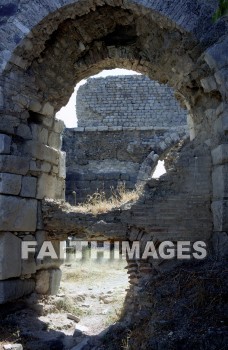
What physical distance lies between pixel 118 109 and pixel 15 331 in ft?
38.4

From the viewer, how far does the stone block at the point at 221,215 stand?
522 cm

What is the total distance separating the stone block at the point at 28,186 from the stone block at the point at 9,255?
643mm

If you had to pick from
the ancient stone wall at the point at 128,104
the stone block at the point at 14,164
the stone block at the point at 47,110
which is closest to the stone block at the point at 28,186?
the stone block at the point at 14,164

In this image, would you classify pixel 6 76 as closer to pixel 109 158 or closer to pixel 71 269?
pixel 71 269

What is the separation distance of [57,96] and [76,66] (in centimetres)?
61

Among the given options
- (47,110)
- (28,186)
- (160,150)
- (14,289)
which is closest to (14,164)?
(28,186)

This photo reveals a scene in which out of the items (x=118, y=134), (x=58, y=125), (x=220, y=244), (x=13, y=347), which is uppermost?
(x=118, y=134)

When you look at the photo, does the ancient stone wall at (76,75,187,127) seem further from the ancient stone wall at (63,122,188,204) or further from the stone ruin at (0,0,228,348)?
the stone ruin at (0,0,228,348)

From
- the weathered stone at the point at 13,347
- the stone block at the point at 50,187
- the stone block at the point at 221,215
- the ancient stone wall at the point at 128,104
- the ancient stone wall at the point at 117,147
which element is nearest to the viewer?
the weathered stone at the point at 13,347

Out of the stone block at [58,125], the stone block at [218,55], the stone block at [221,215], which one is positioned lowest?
the stone block at [221,215]

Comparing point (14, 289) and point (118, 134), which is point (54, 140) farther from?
point (118, 134)

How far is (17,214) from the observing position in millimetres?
5719

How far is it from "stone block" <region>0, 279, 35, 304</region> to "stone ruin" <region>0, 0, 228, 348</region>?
0.5 inches

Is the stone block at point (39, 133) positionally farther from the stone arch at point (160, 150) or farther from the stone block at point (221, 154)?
the stone arch at point (160, 150)
